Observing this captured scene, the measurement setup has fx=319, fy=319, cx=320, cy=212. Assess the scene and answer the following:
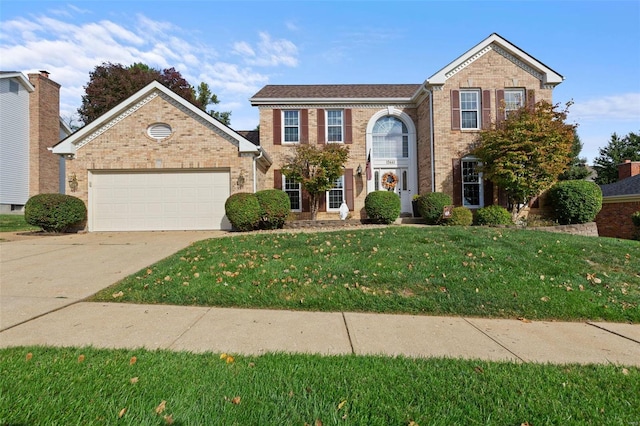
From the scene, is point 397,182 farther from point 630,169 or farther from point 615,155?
point 615,155

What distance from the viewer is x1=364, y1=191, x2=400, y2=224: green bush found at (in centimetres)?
1212

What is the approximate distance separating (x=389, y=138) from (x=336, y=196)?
152 inches

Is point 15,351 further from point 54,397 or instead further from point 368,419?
point 368,419

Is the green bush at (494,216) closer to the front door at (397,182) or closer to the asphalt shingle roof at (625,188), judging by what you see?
the front door at (397,182)

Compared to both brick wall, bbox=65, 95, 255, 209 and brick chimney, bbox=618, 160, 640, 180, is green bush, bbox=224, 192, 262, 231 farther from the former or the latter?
brick chimney, bbox=618, 160, 640, 180

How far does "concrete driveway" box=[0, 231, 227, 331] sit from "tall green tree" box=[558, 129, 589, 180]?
98.1 ft

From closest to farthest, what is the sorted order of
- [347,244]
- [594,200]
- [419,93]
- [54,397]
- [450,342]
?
[54,397] → [450,342] → [347,244] → [594,200] → [419,93]

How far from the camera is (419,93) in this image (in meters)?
14.4

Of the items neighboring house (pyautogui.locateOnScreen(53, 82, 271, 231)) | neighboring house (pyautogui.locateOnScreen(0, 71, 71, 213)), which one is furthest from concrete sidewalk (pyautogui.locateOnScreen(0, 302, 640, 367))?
neighboring house (pyautogui.locateOnScreen(0, 71, 71, 213))

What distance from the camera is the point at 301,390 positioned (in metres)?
2.28

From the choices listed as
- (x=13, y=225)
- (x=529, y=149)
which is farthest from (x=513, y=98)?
(x=13, y=225)

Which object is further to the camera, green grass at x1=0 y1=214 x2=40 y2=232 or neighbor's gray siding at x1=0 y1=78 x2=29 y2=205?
neighbor's gray siding at x1=0 y1=78 x2=29 y2=205

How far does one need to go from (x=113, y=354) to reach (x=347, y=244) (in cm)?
510

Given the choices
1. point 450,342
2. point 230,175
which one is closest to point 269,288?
point 450,342
